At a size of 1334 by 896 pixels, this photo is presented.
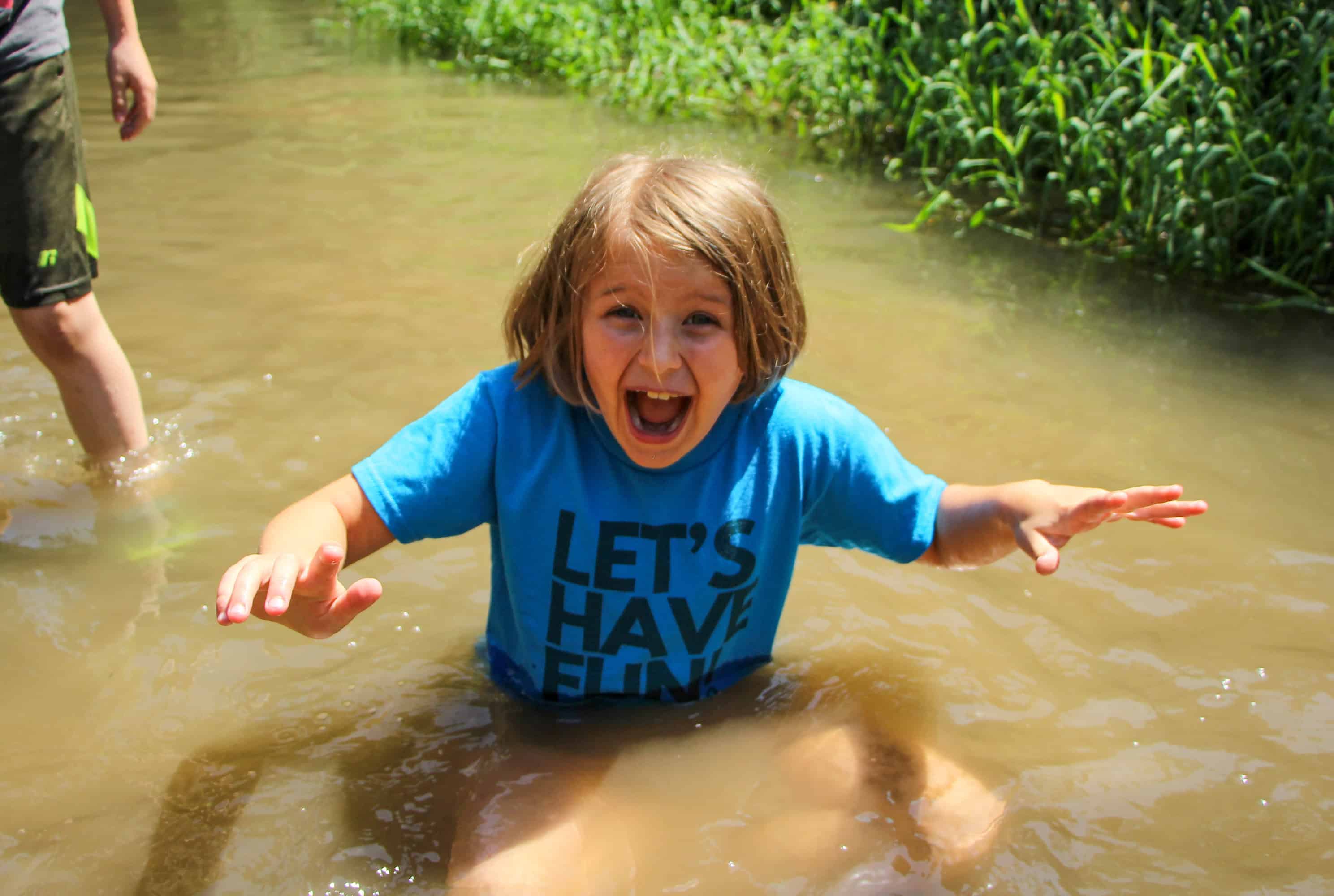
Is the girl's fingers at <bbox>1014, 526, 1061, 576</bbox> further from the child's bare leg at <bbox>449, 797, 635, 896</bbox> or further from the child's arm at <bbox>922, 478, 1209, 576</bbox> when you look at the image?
the child's bare leg at <bbox>449, 797, 635, 896</bbox>

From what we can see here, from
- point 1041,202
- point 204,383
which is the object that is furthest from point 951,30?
point 204,383

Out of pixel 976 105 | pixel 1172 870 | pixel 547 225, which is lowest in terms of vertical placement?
pixel 1172 870

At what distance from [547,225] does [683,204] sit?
297 cm

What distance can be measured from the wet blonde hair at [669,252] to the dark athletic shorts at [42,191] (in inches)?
45.2

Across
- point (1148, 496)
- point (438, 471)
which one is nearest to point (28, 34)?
point (438, 471)

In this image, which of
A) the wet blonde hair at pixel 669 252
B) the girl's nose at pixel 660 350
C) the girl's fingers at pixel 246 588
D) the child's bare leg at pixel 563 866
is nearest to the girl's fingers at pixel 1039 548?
the wet blonde hair at pixel 669 252

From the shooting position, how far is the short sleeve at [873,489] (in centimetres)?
199

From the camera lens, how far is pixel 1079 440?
3229mm

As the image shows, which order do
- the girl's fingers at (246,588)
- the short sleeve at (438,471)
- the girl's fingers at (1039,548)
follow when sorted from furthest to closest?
the short sleeve at (438,471)
the girl's fingers at (1039,548)
the girl's fingers at (246,588)

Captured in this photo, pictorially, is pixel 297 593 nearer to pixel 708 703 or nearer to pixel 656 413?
pixel 656 413

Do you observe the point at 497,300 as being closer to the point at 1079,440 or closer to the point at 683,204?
the point at 1079,440

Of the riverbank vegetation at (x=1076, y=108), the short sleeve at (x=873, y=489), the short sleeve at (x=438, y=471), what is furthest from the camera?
the riverbank vegetation at (x=1076, y=108)

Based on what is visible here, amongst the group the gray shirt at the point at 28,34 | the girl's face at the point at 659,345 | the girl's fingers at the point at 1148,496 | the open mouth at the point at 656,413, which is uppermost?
the gray shirt at the point at 28,34

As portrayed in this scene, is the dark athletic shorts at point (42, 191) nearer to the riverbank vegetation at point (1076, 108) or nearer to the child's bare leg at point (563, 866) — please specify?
the child's bare leg at point (563, 866)
